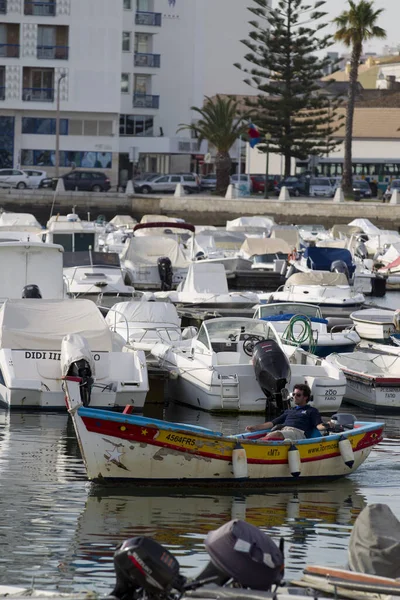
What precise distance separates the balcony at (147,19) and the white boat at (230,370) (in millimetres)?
66669

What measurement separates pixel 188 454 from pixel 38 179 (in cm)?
5962

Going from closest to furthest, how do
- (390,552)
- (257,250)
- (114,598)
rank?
(114,598) < (390,552) < (257,250)

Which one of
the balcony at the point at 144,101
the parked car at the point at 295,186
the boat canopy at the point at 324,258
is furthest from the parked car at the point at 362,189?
the boat canopy at the point at 324,258

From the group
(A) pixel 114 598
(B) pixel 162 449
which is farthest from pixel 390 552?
(B) pixel 162 449

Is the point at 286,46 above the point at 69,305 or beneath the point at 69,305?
above

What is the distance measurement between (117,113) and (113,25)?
17.7ft

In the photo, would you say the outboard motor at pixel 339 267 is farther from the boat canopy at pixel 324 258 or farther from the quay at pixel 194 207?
the quay at pixel 194 207

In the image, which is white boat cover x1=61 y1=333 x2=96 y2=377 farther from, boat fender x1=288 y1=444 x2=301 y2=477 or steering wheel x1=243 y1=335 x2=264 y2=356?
boat fender x1=288 y1=444 x2=301 y2=477

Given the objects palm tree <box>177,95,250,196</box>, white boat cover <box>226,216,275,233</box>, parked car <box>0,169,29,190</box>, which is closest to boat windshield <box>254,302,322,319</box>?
white boat cover <box>226,216,275,233</box>

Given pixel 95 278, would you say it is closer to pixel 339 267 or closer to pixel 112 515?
pixel 339 267

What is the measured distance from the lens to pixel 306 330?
2458cm

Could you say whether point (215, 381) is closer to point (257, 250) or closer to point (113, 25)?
point (257, 250)

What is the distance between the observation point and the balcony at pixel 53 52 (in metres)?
76.8

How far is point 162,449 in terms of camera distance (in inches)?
595
